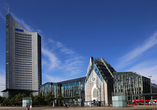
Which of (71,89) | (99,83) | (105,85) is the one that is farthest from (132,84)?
(71,89)

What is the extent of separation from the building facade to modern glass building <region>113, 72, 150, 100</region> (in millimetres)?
5506

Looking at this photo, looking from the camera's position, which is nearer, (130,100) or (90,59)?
(130,100)

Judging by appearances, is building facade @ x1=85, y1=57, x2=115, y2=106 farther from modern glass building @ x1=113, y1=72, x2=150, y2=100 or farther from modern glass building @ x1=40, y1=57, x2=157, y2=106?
modern glass building @ x1=113, y1=72, x2=150, y2=100

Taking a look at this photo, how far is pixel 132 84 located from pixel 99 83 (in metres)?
19.1

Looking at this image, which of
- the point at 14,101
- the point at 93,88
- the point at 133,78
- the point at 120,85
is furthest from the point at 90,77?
the point at 14,101

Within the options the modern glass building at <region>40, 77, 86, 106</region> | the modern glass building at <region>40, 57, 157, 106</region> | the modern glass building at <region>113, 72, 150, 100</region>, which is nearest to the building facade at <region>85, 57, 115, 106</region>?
the modern glass building at <region>40, 57, 157, 106</region>

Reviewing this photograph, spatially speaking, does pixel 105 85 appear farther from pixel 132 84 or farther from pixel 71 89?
pixel 71 89

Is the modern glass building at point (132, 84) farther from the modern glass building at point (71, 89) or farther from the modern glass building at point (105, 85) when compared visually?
the modern glass building at point (71, 89)

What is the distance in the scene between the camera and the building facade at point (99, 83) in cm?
10975

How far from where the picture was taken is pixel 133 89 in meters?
105

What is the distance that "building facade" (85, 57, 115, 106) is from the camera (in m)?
110

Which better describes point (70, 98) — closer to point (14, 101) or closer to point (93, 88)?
point (93, 88)

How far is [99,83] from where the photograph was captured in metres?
113

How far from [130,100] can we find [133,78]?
12.2 m
